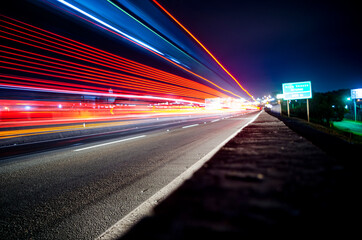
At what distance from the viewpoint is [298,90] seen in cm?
1925

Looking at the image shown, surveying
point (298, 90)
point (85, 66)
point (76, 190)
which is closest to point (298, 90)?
point (298, 90)

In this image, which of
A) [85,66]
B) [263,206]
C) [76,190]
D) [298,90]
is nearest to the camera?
[263,206]

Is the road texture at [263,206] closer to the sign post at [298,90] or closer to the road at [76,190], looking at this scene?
the road at [76,190]

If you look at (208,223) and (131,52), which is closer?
(208,223)

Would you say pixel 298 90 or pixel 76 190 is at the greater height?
pixel 298 90

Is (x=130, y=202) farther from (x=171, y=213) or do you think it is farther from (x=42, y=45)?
(x=42, y=45)

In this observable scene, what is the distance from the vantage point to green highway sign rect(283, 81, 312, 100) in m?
18.7

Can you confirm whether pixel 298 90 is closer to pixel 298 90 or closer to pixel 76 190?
pixel 298 90

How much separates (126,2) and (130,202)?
21.2 m

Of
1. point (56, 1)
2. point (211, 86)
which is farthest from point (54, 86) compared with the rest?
point (211, 86)

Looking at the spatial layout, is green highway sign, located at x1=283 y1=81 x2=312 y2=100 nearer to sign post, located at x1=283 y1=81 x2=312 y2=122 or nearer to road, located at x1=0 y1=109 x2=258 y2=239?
sign post, located at x1=283 y1=81 x2=312 y2=122

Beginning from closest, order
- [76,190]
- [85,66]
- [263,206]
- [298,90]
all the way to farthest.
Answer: [263,206]
[76,190]
[85,66]
[298,90]

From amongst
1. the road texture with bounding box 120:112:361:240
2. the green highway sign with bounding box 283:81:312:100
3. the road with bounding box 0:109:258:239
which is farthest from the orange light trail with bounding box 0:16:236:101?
the green highway sign with bounding box 283:81:312:100

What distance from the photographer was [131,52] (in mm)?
29906
